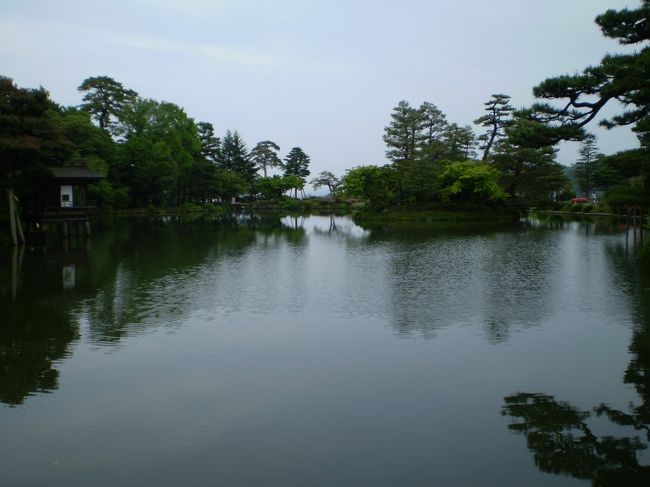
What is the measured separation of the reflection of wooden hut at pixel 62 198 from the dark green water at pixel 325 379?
1280cm

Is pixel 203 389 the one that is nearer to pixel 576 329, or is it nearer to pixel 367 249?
pixel 576 329

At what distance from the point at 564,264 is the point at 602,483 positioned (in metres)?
16.3

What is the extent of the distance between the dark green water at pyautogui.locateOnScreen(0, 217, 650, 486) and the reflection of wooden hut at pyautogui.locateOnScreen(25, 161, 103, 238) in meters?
12.8

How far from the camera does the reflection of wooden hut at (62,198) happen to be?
Result: 28562mm

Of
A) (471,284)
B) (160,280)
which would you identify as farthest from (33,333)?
(471,284)

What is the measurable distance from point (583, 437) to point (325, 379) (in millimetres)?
3679

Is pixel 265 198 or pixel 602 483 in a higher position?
pixel 265 198

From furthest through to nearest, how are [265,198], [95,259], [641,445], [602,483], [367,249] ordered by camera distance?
1. [265,198]
2. [367,249]
3. [95,259]
4. [641,445]
5. [602,483]

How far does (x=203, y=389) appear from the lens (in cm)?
809

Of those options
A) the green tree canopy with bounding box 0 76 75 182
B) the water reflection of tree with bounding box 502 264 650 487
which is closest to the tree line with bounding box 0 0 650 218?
the green tree canopy with bounding box 0 76 75 182

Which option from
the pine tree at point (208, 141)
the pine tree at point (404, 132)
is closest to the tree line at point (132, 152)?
the pine tree at point (208, 141)

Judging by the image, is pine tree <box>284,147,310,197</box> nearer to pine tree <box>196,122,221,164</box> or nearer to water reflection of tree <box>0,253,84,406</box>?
pine tree <box>196,122,221,164</box>

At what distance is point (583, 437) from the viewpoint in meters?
6.52

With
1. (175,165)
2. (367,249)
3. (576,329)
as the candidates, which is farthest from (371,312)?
(175,165)
